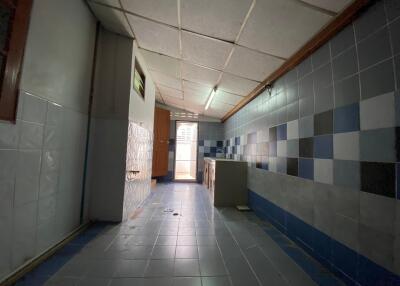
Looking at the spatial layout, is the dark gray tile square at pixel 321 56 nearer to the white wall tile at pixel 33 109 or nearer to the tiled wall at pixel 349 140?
the tiled wall at pixel 349 140

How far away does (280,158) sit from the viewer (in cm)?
236

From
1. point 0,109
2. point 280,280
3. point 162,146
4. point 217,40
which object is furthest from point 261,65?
point 162,146

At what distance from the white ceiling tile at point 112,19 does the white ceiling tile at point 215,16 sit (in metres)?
0.81

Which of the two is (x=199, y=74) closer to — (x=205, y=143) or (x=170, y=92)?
(x=170, y=92)

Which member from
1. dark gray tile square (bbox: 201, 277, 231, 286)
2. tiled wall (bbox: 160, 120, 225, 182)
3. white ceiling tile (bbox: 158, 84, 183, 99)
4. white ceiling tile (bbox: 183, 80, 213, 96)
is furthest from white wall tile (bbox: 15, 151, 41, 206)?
tiled wall (bbox: 160, 120, 225, 182)

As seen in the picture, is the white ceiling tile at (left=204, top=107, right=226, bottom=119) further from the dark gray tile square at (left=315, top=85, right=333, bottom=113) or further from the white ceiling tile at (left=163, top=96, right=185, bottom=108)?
the dark gray tile square at (left=315, top=85, right=333, bottom=113)

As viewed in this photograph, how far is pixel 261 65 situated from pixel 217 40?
628 millimetres

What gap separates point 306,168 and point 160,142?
11.8 ft

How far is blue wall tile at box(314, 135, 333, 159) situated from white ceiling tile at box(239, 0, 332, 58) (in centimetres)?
90

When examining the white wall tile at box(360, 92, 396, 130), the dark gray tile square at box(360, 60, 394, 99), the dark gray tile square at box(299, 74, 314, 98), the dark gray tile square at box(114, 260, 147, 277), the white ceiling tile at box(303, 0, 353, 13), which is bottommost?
the dark gray tile square at box(114, 260, 147, 277)

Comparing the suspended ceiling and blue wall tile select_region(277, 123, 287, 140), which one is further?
blue wall tile select_region(277, 123, 287, 140)

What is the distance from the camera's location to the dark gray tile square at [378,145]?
3.72ft

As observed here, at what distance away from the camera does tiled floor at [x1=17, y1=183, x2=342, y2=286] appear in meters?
1.41

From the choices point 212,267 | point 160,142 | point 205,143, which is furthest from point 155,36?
point 205,143
